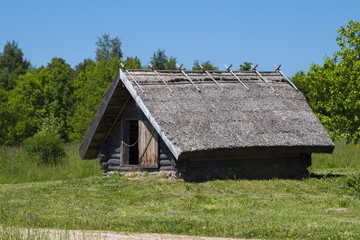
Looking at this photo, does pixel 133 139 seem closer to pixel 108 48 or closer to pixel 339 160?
pixel 339 160

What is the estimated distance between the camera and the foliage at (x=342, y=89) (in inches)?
1078

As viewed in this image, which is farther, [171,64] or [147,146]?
[171,64]

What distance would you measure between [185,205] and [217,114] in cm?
648

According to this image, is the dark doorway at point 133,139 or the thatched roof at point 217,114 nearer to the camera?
the thatched roof at point 217,114

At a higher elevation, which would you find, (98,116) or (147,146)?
(98,116)

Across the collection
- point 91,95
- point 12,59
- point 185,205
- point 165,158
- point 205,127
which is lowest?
point 185,205

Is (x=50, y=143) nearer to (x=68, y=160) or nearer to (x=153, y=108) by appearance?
(x=68, y=160)

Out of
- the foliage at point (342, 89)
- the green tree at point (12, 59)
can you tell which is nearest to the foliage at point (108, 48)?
the green tree at point (12, 59)

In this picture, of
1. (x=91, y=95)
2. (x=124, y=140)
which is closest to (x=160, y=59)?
(x=91, y=95)

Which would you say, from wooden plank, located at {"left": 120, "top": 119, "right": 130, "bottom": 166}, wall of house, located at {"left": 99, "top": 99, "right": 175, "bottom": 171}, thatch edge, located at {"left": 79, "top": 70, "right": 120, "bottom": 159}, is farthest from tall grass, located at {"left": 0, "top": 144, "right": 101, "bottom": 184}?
wooden plank, located at {"left": 120, "top": 119, "right": 130, "bottom": 166}

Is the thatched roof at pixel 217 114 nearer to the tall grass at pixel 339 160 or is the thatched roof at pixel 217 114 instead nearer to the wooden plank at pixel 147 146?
the wooden plank at pixel 147 146

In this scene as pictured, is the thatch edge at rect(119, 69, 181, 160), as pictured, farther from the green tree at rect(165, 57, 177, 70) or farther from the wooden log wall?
the green tree at rect(165, 57, 177, 70)

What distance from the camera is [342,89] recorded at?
28.3 metres

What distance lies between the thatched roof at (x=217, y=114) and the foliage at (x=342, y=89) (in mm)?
1757
